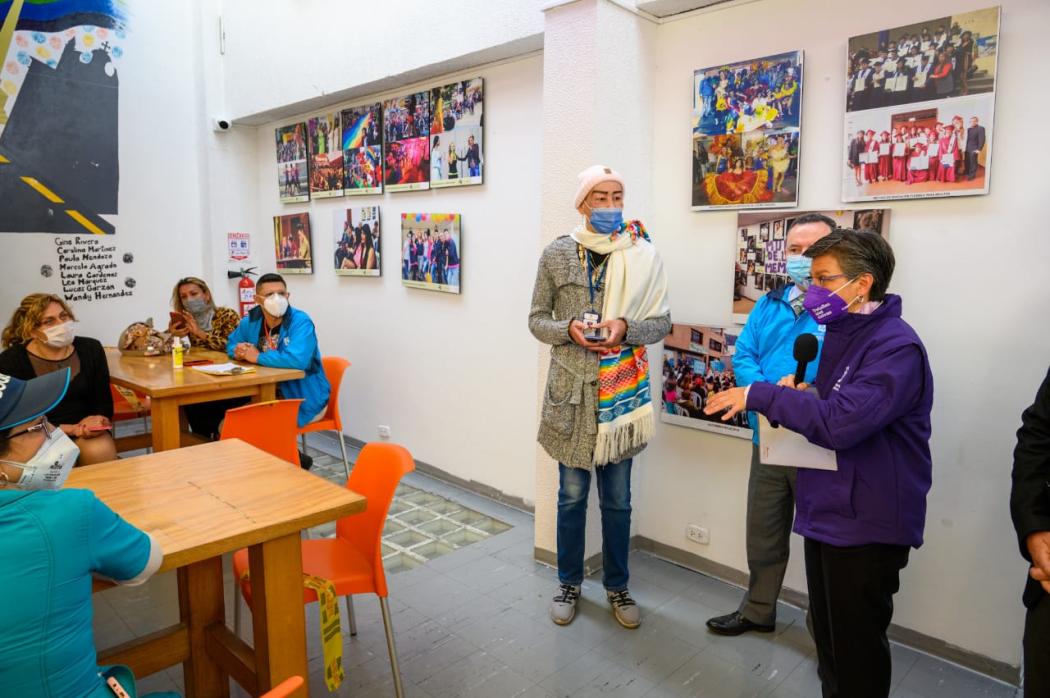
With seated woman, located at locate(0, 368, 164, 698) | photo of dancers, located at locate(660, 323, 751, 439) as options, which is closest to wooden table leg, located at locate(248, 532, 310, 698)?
seated woman, located at locate(0, 368, 164, 698)

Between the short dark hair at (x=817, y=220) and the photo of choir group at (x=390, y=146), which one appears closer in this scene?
the short dark hair at (x=817, y=220)

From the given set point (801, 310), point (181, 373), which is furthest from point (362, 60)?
point (801, 310)

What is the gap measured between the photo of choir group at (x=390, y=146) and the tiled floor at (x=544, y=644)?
235 cm

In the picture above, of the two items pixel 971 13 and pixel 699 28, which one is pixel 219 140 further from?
pixel 971 13

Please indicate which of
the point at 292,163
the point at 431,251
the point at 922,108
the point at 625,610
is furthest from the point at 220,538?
the point at 292,163

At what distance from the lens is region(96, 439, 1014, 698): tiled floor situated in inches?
92.4

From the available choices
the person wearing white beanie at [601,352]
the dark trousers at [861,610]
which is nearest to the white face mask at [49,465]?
the person wearing white beanie at [601,352]

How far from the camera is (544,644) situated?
8.55 ft

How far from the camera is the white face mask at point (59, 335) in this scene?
10.6 feet

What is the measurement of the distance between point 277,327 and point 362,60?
6.18 feet

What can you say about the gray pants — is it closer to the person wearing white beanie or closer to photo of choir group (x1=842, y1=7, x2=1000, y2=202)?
the person wearing white beanie

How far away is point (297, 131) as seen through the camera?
552 cm

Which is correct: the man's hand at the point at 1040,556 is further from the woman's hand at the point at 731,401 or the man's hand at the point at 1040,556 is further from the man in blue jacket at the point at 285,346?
the man in blue jacket at the point at 285,346

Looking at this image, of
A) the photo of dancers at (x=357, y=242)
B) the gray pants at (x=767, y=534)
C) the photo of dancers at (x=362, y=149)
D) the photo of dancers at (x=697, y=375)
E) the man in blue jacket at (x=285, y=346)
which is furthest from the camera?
the photo of dancers at (x=357, y=242)
